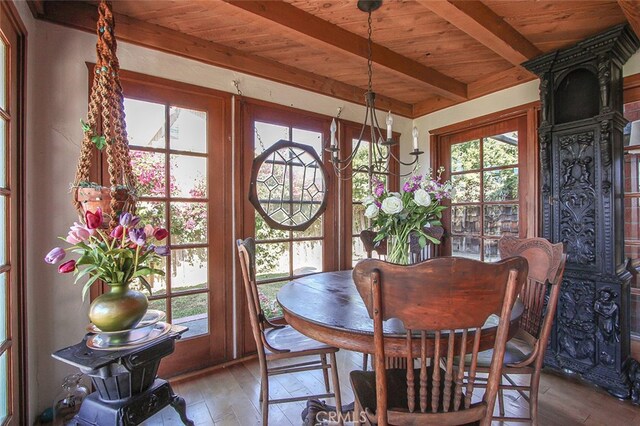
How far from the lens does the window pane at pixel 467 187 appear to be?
121 inches

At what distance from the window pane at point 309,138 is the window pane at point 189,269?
1248 mm

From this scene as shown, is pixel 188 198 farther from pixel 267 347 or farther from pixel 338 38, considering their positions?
pixel 338 38

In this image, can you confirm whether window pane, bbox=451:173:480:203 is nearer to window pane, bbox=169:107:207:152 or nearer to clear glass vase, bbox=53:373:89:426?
window pane, bbox=169:107:207:152

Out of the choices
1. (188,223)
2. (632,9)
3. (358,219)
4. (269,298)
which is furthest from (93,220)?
(632,9)

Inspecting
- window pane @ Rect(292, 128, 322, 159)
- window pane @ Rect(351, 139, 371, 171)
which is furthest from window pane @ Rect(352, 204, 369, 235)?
window pane @ Rect(292, 128, 322, 159)

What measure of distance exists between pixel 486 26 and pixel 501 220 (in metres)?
1.67

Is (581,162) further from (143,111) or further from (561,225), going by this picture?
(143,111)

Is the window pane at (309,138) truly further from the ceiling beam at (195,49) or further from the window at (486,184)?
the window at (486,184)

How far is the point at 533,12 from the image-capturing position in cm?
197

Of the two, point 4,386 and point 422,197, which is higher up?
point 422,197

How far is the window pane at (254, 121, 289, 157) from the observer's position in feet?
8.50

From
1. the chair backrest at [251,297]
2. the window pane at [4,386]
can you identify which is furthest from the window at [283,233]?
the window pane at [4,386]

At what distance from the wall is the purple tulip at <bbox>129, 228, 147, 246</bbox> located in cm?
75

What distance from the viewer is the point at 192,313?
230 centimetres
